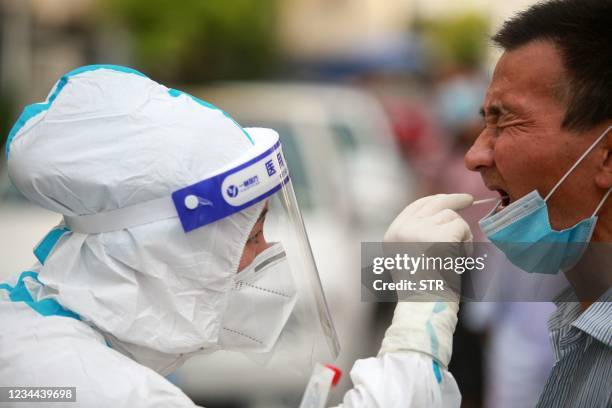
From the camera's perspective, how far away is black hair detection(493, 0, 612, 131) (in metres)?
2.37

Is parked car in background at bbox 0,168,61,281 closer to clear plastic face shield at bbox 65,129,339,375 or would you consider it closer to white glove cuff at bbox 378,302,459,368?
clear plastic face shield at bbox 65,129,339,375

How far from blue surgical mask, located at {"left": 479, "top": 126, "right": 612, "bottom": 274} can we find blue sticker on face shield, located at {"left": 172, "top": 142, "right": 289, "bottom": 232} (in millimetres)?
582

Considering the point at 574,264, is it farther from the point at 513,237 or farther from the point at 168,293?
the point at 168,293

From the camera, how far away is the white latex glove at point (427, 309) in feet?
7.69

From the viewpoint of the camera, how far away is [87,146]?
7.91 ft

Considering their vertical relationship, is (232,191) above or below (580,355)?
above

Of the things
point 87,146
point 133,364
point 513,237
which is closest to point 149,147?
point 87,146

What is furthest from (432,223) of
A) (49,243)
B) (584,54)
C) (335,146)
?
(335,146)

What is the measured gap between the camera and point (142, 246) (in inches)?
95.8

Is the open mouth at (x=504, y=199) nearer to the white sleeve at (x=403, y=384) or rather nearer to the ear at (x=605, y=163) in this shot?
the ear at (x=605, y=163)

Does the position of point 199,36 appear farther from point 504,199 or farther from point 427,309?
point 427,309

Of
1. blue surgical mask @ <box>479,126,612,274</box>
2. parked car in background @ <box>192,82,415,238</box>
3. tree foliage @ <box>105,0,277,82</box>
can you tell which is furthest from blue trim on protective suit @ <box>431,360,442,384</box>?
tree foliage @ <box>105,0,277,82</box>

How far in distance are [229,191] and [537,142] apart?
795 millimetres

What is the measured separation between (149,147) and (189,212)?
0.19 m
